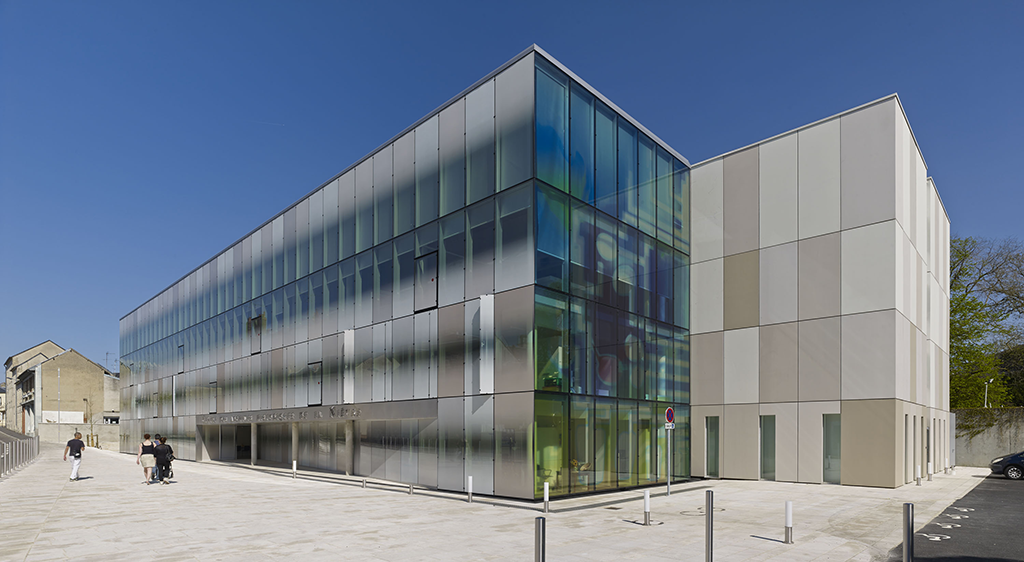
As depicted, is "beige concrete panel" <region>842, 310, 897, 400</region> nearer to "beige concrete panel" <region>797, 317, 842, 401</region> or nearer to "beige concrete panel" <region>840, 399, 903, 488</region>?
"beige concrete panel" <region>797, 317, 842, 401</region>

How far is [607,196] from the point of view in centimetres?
2358

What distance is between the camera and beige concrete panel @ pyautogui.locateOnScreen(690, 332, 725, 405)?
28.5 metres

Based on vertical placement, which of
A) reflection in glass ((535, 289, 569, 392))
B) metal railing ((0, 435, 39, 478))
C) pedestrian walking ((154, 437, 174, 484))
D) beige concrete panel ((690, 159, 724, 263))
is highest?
beige concrete panel ((690, 159, 724, 263))

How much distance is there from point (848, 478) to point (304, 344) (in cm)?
2505

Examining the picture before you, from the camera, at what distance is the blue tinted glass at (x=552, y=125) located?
20.8 m

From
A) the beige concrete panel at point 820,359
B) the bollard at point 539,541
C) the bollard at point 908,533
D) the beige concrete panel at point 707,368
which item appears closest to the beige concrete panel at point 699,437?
the beige concrete panel at point 707,368

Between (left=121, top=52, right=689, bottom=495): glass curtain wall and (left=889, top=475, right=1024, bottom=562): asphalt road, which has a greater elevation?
(left=121, top=52, right=689, bottom=495): glass curtain wall

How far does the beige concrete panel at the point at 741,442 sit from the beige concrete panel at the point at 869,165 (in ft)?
27.7

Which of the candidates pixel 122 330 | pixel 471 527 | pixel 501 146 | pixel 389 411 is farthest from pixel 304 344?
pixel 122 330

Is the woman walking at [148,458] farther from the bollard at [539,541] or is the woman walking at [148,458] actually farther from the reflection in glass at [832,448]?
the reflection in glass at [832,448]

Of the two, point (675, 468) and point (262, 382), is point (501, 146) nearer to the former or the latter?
point (675, 468)

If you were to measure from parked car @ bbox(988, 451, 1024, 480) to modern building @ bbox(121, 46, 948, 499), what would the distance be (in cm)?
1060

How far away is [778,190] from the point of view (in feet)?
89.9

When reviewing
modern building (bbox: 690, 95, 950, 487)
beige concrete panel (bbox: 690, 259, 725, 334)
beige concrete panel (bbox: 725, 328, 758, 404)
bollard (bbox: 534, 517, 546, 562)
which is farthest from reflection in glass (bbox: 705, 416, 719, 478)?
bollard (bbox: 534, 517, 546, 562)
